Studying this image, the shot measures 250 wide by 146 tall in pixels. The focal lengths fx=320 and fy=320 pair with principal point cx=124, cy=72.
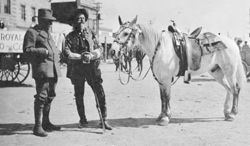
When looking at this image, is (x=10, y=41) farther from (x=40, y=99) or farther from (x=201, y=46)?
(x=201, y=46)

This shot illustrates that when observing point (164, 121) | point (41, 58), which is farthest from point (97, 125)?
point (41, 58)

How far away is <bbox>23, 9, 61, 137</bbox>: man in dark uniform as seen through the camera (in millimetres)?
5430

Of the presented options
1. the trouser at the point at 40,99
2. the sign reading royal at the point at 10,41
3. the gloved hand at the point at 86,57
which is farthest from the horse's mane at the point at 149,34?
the sign reading royal at the point at 10,41

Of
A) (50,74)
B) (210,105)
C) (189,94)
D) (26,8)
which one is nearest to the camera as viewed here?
(50,74)

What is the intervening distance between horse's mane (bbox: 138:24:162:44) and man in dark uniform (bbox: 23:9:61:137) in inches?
70.8

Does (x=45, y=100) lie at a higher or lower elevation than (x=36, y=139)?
higher

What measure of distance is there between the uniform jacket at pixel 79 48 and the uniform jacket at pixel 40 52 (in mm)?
312

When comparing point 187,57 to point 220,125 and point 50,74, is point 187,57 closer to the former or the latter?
point 220,125

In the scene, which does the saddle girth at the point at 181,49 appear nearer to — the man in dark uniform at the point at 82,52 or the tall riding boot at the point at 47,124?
the man in dark uniform at the point at 82,52

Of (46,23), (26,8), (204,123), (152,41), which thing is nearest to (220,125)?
(204,123)

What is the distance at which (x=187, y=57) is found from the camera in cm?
668

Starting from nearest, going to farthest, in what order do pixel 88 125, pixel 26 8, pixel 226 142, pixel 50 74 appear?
pixel 226 142 → pixel 50 74 → pixel 88 125 → pixel 26 8

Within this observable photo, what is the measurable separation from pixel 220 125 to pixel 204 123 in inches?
12.6

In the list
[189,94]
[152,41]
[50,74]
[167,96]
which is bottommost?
[189,94]
